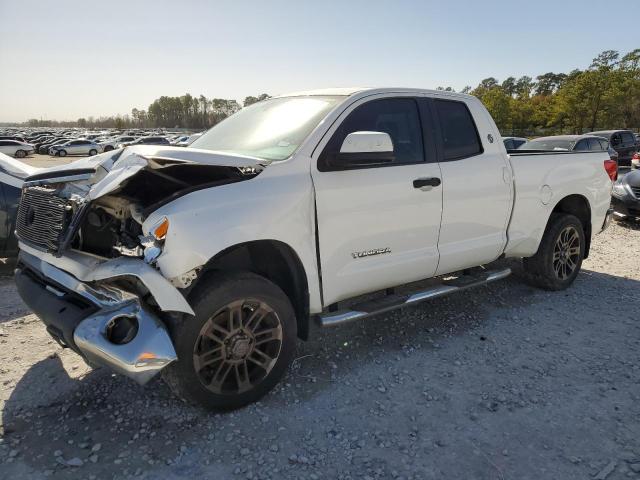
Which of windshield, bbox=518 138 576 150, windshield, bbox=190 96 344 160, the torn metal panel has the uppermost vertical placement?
windshield, bbox=190 96 344 160

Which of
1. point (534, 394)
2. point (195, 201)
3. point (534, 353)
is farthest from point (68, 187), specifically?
point (534, 353)

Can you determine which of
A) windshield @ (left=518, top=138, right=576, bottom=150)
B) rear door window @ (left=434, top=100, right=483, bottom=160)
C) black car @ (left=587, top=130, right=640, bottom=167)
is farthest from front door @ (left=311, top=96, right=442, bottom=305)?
black car @ (left=587, top=130, right=640, bottom=167)

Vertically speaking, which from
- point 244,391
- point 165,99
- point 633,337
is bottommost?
point 633,337

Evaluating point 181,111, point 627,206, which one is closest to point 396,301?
point 627,206

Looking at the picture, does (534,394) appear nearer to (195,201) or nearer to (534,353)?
(534,353)

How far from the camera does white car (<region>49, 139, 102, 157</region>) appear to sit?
3628cm

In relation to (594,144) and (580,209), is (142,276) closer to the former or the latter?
(580,209)

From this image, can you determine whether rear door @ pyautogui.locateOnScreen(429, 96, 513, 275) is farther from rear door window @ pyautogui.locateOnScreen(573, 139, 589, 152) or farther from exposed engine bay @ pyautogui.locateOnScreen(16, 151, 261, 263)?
rear door window @ pyautogui.locateOnScreen(573, 139, 589, 152)

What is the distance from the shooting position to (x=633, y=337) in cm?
416

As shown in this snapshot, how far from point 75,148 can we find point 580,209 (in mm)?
39505

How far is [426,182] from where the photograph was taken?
3682 mm

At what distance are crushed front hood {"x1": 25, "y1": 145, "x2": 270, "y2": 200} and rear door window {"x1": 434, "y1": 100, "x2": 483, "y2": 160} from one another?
69.8 inches

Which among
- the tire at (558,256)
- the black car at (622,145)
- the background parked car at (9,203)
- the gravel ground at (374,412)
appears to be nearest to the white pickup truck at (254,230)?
the gravel ground at (374,412)

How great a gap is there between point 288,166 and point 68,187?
1.45 m
